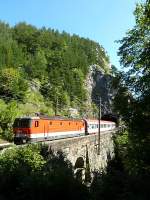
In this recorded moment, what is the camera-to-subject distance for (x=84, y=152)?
127ft

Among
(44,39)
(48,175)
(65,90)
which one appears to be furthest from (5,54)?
(48,175)

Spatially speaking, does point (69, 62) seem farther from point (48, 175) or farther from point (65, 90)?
point (48, 175)

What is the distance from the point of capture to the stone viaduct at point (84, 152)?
100 ft

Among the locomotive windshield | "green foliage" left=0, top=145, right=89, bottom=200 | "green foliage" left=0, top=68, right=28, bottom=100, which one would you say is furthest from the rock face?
"green foliage" left=0, top=145, right=89, bottom=200

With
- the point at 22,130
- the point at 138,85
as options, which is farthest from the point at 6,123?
the point at 138,85

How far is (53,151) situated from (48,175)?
10.1 m

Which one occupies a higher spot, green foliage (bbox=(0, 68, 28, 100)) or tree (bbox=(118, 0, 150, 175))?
green foliage (bbox=(0, 68, 28, 100))

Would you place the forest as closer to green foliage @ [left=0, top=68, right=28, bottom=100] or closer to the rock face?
green foliage @ [left=0, top=68, right=28, bottom=100]

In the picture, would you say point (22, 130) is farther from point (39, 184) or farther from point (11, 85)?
point (11, 85)

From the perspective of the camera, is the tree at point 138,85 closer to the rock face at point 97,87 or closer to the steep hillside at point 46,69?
the steep hillside at point 46,69

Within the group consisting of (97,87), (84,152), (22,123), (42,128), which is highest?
(97,87)

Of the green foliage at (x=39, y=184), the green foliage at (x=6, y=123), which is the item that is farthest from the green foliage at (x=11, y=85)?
the green foliage at (x=39, y=184)

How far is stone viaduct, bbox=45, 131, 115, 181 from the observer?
30.5m

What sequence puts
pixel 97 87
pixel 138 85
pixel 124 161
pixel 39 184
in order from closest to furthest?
pixel 39 184, pixel 138 85, pixel 124 161, pixel 97 87
